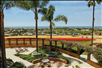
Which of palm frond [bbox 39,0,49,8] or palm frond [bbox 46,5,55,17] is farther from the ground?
palm frond [bbox 39,0,49,8]

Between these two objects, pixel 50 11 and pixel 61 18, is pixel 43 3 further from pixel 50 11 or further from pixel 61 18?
pixel 61 18

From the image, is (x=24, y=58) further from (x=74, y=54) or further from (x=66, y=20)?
(x=66, y=20)

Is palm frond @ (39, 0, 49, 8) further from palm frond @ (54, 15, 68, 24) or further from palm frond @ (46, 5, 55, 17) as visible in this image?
palm frond @ (54, 15, 68, 24)

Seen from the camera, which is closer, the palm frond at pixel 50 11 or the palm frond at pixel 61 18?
the palm frond at pixel 50 11

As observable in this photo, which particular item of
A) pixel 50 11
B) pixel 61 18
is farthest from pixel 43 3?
pixel 61 18

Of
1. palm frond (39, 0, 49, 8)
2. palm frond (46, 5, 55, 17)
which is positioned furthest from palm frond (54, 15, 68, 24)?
palm frond (39, 0, 49, 8)

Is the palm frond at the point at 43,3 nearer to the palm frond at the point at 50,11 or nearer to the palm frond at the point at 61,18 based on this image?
the palm frond at the point at 50,11

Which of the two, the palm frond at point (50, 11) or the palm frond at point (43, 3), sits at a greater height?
the palm frond at point (43, 3)

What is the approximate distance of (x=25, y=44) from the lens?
17.5m

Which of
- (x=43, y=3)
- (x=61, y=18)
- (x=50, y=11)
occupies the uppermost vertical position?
(x=43, y=3)

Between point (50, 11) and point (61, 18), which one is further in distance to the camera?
point (61, 18)

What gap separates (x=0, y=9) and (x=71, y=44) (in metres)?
10.1

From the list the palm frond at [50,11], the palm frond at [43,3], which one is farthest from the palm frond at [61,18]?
the palm frond at [43,3]

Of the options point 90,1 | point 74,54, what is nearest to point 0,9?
point 74,54
